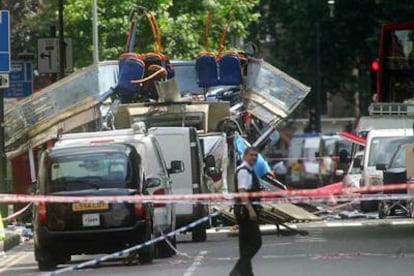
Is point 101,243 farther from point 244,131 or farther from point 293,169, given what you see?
point 293,169

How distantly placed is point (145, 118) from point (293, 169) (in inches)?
1092

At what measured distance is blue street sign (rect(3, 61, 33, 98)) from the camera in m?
26.9

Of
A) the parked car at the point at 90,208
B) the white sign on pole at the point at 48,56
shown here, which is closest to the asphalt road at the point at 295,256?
the parked car at the point at 90,208

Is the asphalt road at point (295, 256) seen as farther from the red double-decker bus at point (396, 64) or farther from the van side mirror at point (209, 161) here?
the red double-decker bus at point (396, 64)

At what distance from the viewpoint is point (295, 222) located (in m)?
26.4

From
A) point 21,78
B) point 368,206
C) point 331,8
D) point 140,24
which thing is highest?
point 331,8

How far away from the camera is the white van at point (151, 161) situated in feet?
62.4

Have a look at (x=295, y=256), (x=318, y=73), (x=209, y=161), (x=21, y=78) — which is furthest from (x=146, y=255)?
(x=318, y=73)

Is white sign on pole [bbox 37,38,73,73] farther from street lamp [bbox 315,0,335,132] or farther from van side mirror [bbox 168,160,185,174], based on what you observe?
street lamp [bbox 315,0,335,132]

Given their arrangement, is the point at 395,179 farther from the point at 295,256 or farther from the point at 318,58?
the point at 318,58

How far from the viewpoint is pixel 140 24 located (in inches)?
1538

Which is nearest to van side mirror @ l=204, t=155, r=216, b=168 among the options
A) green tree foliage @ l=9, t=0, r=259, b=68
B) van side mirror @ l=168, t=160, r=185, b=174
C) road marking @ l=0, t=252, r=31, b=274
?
van side mirror @ l=168, t=160, r=185, b=174

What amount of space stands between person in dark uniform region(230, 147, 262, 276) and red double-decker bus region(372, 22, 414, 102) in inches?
480

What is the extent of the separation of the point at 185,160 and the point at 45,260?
5076 mm
